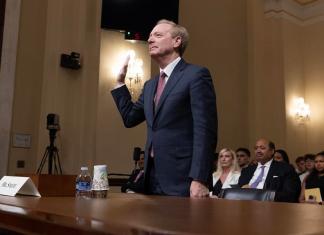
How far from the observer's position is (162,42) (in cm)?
192

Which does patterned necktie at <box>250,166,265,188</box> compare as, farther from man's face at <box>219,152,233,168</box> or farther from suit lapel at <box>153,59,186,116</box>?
suit lapel at <box>153,59,186,116</box>

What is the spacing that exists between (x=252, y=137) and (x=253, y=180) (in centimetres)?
281

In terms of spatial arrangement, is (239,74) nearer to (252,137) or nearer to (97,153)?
(252,137)

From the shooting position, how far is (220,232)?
0.52 metres

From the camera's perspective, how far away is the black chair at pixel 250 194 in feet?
5.91

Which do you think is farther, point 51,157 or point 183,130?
point 51,157

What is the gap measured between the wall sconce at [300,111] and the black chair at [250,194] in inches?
229

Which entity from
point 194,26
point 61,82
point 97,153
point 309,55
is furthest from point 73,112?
point 309,55

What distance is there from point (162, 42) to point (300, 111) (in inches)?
236

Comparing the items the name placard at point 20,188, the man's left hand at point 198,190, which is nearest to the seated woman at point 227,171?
the man's left hand at point 198,190

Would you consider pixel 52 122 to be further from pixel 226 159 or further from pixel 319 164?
pixel 319 164

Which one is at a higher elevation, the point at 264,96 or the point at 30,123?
the point at 264,96

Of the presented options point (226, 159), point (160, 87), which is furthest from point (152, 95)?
point (226, 159)

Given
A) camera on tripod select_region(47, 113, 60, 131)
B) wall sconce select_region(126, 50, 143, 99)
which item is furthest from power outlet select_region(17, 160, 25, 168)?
wall sconce select_region(126, 50, 143, 99)
